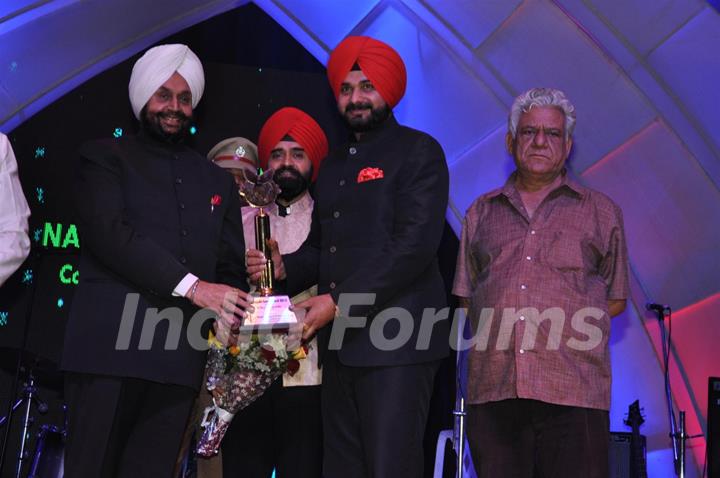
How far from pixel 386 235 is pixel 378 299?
0.26 meters

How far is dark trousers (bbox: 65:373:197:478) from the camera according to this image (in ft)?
10.0

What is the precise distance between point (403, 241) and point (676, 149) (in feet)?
8.64

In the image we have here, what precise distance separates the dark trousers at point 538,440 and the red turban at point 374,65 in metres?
1.35

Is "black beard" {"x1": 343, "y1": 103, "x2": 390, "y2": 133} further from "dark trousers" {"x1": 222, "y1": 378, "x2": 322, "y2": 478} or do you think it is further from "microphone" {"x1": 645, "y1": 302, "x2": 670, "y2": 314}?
"microphone" {"x1": 645, "y1": 302, "x2": 670, "y2": 314}

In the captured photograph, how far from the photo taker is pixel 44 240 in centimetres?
553

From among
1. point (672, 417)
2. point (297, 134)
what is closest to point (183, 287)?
point (297, 134)

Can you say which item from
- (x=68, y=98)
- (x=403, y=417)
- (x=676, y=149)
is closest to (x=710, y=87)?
(x=676, y=149)

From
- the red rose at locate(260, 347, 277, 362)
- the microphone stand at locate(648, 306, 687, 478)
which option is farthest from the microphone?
the red rose at locate(260, 347, 277, 362)

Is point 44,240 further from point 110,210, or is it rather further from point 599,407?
point 599,407

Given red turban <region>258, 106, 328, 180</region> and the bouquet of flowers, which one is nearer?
the bouquet of flowers

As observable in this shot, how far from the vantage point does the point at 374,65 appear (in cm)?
383

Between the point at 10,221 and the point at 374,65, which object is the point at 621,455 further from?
the point at 10,221

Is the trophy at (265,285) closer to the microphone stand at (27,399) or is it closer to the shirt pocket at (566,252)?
the shirt pocket at (566,252)

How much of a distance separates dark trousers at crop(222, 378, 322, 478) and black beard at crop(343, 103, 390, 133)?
3.72ft
